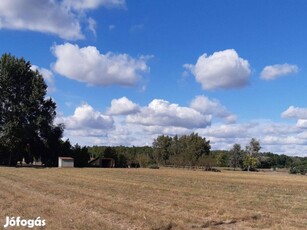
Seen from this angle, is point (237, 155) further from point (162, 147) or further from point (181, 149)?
point (181, 149)

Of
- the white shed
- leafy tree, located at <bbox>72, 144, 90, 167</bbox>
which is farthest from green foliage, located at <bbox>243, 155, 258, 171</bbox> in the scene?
the white shed

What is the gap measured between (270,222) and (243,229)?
5.88 ft

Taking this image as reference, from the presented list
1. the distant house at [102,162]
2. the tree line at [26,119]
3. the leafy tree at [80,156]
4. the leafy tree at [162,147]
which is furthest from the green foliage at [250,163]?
the tree line at [26,119]

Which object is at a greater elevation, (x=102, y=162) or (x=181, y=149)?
(x=181, y=149)

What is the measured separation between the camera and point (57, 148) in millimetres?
92750

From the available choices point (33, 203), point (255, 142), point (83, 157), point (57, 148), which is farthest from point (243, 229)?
point (255, 142)

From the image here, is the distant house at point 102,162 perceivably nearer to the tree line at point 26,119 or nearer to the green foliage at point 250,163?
the tree line at point 26,119

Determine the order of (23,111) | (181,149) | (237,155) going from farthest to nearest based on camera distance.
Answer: (237,155)
(181,149)
(23,111)

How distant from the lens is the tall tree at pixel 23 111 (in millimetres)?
81125

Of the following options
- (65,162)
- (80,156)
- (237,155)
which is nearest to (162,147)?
(237,155)

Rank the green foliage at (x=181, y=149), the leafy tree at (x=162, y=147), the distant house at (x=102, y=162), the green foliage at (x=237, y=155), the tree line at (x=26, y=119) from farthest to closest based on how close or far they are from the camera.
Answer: the green foliage at (x=237, y=155) < the leafy tree at (x=162, y=147) < the green foliage at (x=181, y=149) < the distant house at (x=102, y=162) < the tree line at (x=26, y=119)

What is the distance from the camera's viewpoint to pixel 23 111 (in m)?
82.4

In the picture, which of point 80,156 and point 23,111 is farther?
point 80,156

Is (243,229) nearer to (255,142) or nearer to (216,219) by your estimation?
(216,219)
